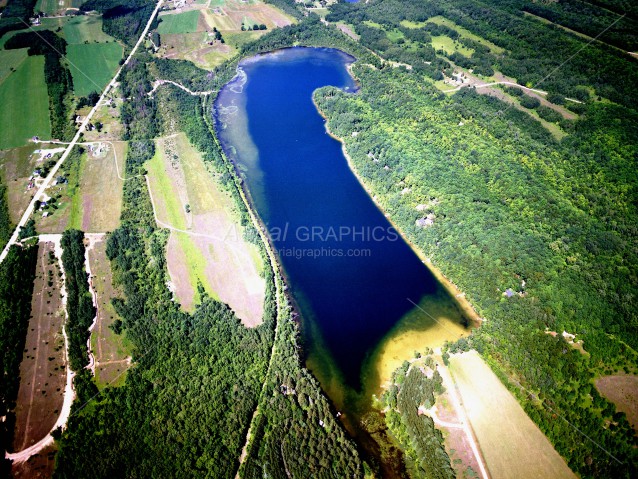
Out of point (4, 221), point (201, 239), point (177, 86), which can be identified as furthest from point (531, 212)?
point (177, 86)

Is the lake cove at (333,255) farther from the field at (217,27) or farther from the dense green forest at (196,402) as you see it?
the field at (217,27)

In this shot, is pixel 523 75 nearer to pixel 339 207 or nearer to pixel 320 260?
pixel 339 207

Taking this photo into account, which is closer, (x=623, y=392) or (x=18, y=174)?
(x=623, y=392)

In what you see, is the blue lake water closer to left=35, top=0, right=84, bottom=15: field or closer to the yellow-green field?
the yellow-green field

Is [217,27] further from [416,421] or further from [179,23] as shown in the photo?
[416,421]

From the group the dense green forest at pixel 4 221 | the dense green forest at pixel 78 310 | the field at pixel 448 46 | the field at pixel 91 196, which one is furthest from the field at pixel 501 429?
the field at pixel 448 46

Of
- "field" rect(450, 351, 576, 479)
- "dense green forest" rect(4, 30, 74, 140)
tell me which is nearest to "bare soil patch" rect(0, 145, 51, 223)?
"dense green forest" rect(4, 30, 74, 140)
